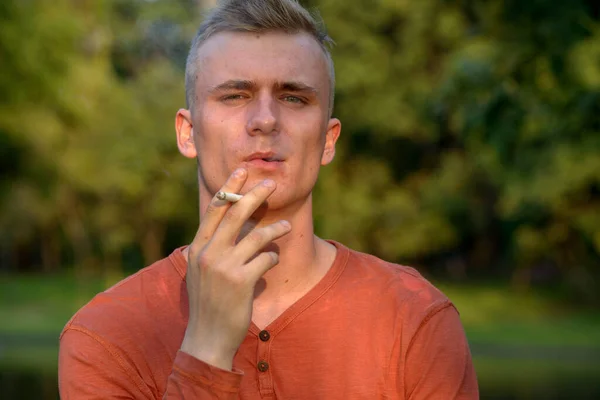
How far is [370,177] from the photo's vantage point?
41.1m

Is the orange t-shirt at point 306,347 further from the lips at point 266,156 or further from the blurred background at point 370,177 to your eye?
the blurred background at point 370,177

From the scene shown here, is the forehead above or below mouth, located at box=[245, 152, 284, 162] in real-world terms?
above

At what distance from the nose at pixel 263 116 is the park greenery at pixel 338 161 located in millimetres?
15623

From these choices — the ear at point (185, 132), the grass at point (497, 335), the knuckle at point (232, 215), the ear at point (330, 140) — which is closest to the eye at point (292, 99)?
the ear at point (330, 140)

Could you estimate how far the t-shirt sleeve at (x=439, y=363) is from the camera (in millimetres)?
3020

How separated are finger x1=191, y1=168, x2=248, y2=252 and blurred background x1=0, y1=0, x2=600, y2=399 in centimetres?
723

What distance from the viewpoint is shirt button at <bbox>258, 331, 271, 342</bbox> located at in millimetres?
3100

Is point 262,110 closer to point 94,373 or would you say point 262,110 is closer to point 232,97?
point 232,97

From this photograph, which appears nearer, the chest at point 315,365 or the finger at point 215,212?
the finger at point 215,212

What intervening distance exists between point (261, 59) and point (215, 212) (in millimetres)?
663

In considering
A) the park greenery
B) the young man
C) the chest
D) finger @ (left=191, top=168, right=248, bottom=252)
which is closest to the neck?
the young man

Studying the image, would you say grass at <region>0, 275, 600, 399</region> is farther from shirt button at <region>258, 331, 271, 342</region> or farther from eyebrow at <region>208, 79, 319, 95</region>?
eyebrow at <region>208, 79, 319, 95</region>

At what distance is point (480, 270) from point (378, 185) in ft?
27.1

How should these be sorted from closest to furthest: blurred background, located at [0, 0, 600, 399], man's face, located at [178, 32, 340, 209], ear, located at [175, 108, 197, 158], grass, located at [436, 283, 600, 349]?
man's face, located at [178, 32, 340, 209] → ear, located at [175, 108, 197, 158] → blurred background, located at [0, 0, 600, 399] → grass, located at [436, 283, 600, 349]
